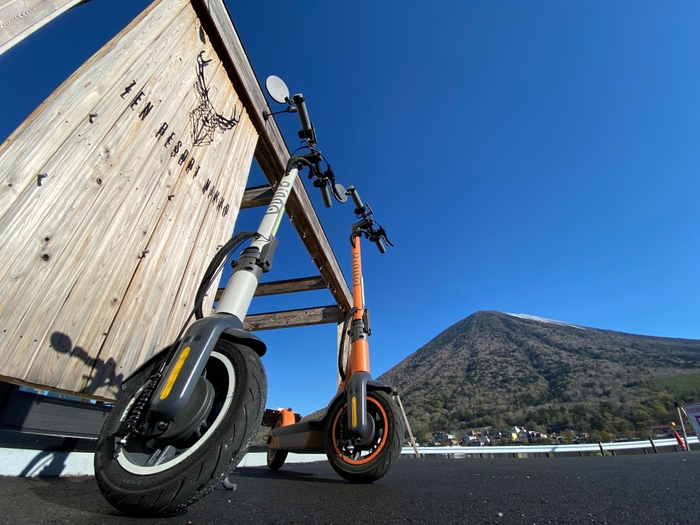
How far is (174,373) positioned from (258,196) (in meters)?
3.56

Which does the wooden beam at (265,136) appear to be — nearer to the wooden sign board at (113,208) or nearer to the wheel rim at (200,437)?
the wooden sign board at (113,208)

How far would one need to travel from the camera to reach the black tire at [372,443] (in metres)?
2.01

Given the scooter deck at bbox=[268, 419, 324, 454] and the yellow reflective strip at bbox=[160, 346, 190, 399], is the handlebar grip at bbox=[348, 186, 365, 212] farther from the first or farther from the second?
the yellow reflective strip at bbox=[160, 346, 190, 399]

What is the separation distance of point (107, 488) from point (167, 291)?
1579 mm

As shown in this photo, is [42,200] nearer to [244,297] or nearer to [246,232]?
[246,232]

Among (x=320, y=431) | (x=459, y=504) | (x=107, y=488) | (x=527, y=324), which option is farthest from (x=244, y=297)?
(x=527, y=324)

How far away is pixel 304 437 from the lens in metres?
2.55

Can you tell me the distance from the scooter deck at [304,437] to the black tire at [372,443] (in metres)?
0.18

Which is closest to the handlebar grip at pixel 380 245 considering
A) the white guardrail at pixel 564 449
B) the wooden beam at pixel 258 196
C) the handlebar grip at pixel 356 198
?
the handlebar grip at pixel 356 198

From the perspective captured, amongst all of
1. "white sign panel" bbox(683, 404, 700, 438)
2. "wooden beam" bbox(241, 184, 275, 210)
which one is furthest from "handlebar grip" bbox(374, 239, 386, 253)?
"white sign panel" bbox(683, 404, 700, 438)

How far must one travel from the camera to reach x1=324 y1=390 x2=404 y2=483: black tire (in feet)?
6.59

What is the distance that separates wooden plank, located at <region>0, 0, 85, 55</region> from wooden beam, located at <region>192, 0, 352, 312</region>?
4.76 feet

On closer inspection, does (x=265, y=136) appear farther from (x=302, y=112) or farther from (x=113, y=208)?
(x=113, y=208)

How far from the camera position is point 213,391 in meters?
1.06
